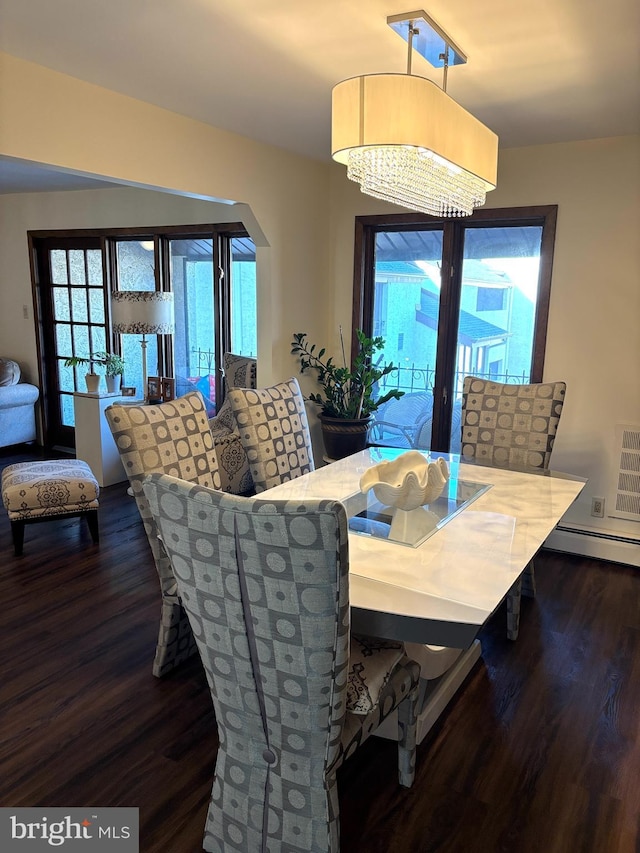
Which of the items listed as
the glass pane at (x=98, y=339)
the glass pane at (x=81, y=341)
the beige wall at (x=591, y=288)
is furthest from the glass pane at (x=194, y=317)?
the beige wall at (x=591, y=288)

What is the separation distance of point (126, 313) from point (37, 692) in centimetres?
296

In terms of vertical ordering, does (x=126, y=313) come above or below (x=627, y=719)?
above

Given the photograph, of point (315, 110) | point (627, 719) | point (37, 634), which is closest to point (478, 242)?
point (315, 110)

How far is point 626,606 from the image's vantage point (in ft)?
10.7

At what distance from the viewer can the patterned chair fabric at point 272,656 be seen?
4.42ft

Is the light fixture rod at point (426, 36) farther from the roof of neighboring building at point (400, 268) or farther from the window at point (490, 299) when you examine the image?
the roof of neighboring building at point (400, 268)

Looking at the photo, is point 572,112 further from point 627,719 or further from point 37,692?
point 37,692

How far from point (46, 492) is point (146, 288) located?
8.31 feet

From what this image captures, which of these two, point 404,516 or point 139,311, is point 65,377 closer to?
point 139,311

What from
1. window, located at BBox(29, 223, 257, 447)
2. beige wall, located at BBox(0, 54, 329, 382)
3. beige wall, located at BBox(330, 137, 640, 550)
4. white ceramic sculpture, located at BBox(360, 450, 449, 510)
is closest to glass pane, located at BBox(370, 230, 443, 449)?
beige wall, located at BBox(0, 54, 329, 382)

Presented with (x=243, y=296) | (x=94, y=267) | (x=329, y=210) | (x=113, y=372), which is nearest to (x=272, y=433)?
(x=329, y=210)

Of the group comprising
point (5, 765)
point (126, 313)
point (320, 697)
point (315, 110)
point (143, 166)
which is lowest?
point (5, 765)

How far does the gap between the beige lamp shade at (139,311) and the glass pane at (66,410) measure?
5.64 feet

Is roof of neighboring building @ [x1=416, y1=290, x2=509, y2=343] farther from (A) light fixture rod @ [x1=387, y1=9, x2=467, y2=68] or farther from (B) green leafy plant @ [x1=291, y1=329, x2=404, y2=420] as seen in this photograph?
(A) light fixture rod @ [x1=387, y1=9, x2=467, y2=68]
